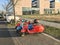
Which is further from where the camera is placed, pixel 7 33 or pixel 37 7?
pixel 37 7

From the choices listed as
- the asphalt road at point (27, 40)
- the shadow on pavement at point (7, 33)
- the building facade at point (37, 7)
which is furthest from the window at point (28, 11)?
the asphalt road at point (27, 40)

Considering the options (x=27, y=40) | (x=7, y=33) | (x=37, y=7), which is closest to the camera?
(x=27, y=40)

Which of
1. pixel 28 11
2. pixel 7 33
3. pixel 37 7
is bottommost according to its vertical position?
pixel 7 33

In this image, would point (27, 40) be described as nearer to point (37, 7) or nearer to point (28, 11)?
point (28, 11)

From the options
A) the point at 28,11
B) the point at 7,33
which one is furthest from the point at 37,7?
the point at 7,33

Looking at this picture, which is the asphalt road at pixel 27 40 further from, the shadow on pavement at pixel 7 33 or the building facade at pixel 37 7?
the building facade at pixel 37 7

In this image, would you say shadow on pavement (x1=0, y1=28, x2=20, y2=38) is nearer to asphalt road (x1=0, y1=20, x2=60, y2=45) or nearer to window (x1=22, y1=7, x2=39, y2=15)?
asphalt road (x1=0, y1=20, x2=60, y2=45)

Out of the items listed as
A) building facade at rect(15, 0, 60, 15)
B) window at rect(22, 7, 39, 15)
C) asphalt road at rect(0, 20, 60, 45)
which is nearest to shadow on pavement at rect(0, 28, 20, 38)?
asphalt road at rect(0, 20, 60, 45)

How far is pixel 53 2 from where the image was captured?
334 feet

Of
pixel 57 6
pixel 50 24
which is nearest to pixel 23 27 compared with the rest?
pixel 50 24

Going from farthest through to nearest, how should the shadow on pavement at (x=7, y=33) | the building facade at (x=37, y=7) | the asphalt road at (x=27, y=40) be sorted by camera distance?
the building facade at (x=37, y=7)
the shadow on pavement at (x=7, y=33)
the asphalt road at (x=27, y=40)

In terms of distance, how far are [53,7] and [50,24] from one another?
81631 millimetres

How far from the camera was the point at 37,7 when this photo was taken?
9950cm

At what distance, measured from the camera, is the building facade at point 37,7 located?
93.5m
